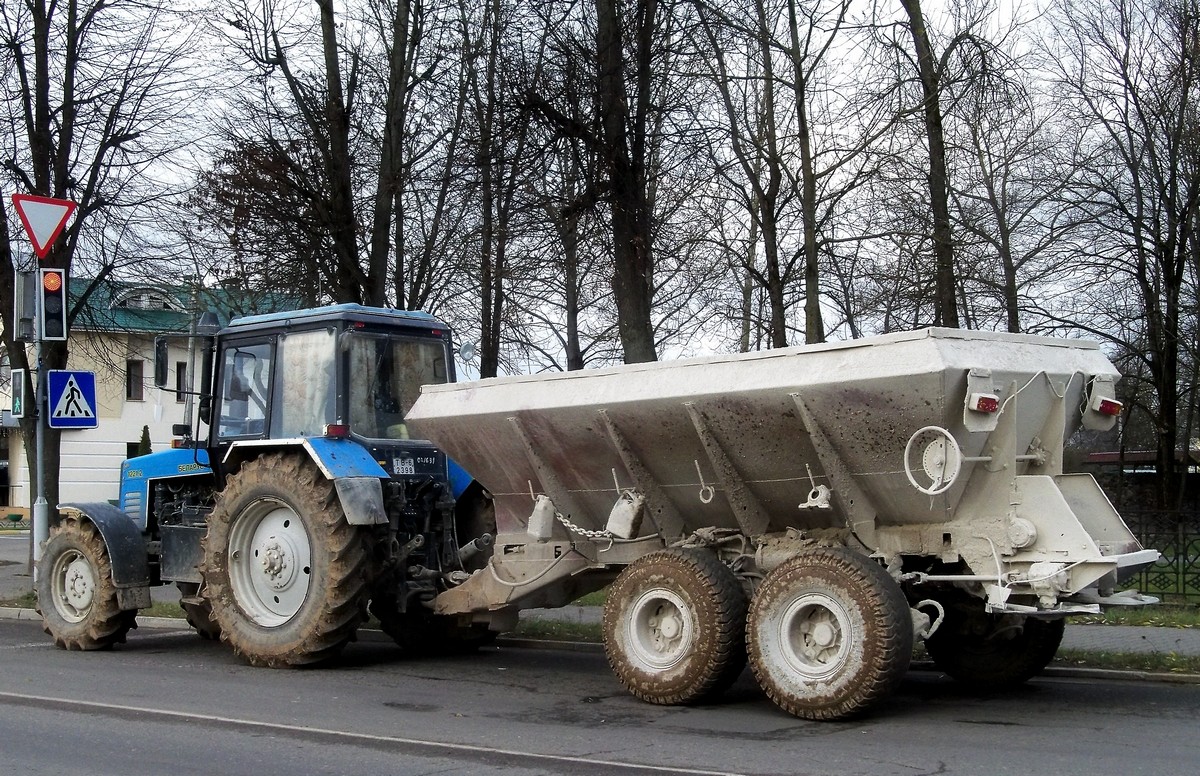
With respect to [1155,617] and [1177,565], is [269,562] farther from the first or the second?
[1177,565]

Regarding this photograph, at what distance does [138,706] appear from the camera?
8.90 meters

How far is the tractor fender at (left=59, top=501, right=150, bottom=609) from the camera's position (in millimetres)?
11875

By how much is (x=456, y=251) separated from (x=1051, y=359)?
11318 mm

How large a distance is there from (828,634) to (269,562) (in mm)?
5129

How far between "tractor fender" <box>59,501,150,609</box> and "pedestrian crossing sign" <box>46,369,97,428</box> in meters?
2.90

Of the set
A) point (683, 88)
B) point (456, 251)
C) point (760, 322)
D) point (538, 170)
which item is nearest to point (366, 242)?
point (456, 251)

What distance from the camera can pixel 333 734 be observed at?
7.81 m

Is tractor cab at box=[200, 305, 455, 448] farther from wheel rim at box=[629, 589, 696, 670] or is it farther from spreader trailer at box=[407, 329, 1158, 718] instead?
wheel rim at box=[629, 589, 696, 670]

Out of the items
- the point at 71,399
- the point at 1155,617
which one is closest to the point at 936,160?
the point at 1155,617

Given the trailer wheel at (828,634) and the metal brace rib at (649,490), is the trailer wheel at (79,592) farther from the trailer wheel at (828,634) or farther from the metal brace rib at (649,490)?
the trailer wheel at (828,634)

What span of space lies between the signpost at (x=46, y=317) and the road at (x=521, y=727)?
183 inches

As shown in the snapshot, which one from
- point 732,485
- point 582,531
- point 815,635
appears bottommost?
point 815,635

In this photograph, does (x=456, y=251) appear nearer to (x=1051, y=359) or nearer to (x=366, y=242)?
(x=366, y=242)

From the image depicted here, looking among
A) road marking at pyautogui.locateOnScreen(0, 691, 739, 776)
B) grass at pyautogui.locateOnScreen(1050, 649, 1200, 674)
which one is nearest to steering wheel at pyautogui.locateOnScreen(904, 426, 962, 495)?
road marking at pyautogui.locateOnScreen(0, 691, 739, 776)
